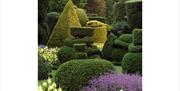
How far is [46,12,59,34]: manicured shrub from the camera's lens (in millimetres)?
14055

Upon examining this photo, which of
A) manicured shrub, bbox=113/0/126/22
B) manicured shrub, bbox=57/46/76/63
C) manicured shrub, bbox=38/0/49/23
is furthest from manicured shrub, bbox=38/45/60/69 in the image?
manicured shrub, bbox=113/0/126/22

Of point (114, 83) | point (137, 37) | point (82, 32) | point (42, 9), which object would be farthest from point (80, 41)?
point (114, 83)

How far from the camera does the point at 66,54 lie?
1094cm

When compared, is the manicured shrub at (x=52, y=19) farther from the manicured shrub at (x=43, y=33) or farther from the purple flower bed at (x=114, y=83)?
the purple flower bed at (x=114, y=83)

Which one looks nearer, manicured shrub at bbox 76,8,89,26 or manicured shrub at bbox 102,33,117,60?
manicured shrub at bbox 102,33,117,60

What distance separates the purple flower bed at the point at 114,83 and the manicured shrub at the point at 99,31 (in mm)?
5279

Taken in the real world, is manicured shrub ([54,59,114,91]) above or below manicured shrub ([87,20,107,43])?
below

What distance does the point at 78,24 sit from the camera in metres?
13.0

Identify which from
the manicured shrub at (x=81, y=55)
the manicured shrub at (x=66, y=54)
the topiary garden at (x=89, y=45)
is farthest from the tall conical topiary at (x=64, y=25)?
the manicured shrub at (x=81, y=55)

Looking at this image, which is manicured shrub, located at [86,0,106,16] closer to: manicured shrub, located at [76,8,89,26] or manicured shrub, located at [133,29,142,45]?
manicured shrub, located at [76,8,89,26]

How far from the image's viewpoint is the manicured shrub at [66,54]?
10.9 meters

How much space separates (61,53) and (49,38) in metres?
2.00
